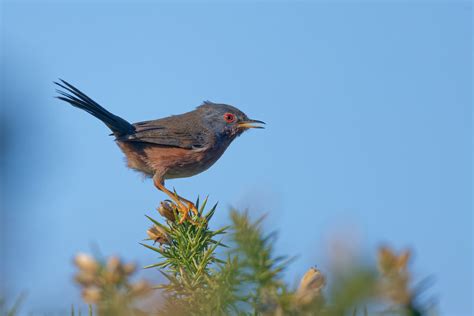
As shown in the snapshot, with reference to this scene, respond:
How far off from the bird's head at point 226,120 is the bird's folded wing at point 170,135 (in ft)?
0.98

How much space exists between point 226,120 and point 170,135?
0.97 m

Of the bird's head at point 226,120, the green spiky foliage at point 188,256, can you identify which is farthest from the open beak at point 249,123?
the green spiky foliage at point 188,256

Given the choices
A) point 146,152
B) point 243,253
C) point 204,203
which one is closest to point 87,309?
point 243,253

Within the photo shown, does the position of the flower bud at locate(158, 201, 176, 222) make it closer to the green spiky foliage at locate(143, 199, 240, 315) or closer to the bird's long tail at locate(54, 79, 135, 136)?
the green spiky foliage at locate(143, 199, 240, 315)

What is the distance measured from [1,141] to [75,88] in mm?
2782

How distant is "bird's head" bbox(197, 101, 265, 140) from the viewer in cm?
736

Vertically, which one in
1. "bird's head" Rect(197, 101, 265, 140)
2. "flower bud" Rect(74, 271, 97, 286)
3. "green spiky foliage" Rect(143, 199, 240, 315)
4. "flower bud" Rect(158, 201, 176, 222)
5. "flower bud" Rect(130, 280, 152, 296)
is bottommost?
"flower bud" Rect(130, 280, 152, 296)

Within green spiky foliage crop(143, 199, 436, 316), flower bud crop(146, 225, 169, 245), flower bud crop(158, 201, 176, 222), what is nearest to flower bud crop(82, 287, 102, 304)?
green spiky foliage crop(143, 199, 436, 316)

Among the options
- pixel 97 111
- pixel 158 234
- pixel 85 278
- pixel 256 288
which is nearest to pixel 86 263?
pixel 85 278

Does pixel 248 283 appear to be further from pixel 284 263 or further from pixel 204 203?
pixel 204 203

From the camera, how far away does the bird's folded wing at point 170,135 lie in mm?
6656

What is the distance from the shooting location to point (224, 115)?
7.50 metres

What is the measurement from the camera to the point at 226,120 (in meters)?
7.46

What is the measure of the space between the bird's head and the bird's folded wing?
30 cm
